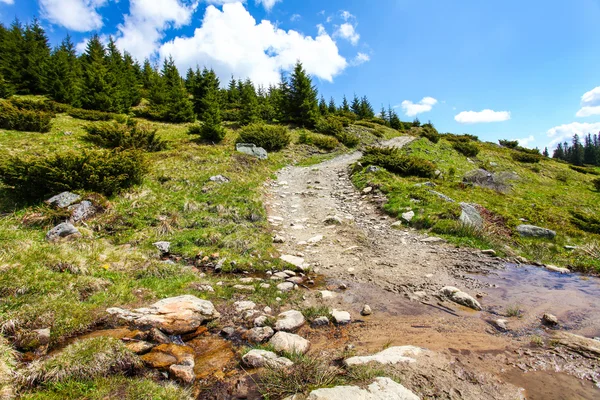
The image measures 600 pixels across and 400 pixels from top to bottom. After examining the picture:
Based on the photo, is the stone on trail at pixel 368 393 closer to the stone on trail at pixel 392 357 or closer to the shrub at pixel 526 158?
the stone on trail at pixel 392 357

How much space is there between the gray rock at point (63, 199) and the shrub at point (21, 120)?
12127mm

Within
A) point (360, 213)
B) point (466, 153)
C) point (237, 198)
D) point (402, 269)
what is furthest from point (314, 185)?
point (466, 153)

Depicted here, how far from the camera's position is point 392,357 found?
3.60 metres

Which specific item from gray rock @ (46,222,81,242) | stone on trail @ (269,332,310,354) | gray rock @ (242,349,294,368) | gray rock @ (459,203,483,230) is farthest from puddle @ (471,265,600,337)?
gray rock @ (46,222,81,242)

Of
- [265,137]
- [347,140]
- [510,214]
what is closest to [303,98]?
[347,140]

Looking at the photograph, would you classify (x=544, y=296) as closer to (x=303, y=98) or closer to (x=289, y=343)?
(x=289, y=343)

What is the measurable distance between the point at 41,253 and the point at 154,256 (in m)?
2.26

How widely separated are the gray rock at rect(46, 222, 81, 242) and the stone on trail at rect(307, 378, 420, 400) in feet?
26.1

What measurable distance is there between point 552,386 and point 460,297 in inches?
95.0

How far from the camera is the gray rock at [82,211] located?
8271 mm

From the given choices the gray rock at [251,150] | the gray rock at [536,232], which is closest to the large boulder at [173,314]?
the gray rock at [536,232]

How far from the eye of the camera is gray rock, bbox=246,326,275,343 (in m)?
4.24

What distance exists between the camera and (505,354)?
152 inches

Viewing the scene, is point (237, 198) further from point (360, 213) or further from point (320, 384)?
point (320, 384)
